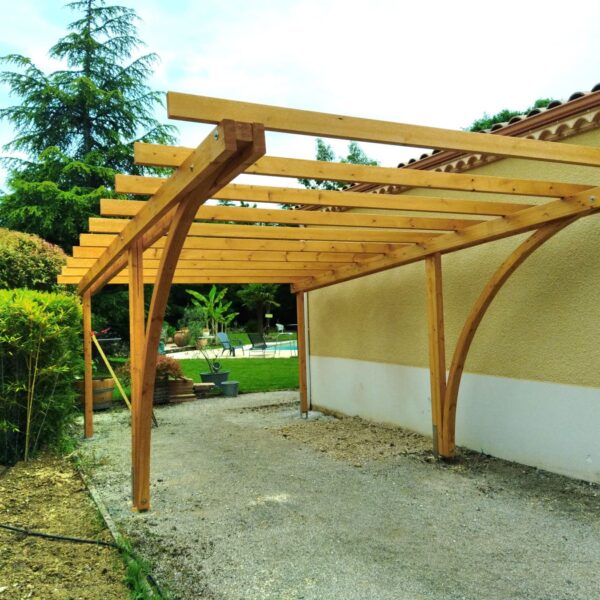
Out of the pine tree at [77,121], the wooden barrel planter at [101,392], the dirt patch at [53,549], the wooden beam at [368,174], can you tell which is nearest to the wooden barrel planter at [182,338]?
the pine tree at [77,121]

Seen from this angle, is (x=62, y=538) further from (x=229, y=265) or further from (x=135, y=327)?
(x=229, y=265)

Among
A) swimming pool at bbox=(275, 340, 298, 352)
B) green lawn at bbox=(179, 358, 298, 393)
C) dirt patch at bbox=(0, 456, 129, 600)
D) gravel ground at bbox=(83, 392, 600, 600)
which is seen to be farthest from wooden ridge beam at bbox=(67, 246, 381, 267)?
swimming pool at bbox=(275, 340, 298, 352)

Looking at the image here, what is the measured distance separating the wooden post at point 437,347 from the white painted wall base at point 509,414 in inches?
24.1

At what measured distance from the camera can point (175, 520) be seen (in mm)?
4270

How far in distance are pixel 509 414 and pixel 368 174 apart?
3.46 m

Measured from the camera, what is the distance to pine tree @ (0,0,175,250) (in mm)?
17984

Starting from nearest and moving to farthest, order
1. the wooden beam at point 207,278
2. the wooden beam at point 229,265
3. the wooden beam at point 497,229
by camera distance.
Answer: the wooden beam at point 497,229 → the wooden beam at point 229,265 → the wooden beam at point 207,278

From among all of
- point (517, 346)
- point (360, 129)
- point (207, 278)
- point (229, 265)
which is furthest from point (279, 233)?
point (207, 278)

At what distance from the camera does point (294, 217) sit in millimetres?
5012

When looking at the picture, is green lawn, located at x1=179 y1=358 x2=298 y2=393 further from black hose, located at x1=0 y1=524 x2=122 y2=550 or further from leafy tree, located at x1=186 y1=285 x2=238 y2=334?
black hose, located at x1=0 y1=524 x2=122 y2=550

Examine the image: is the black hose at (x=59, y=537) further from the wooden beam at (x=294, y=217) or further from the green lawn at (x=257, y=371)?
the green lawn at (x=257, y=371)

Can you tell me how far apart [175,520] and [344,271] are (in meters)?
4.60

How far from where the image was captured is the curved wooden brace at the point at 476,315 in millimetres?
4836

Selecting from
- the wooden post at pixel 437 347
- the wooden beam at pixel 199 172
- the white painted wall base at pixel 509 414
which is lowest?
the white painted wall base at pixel 509 414
